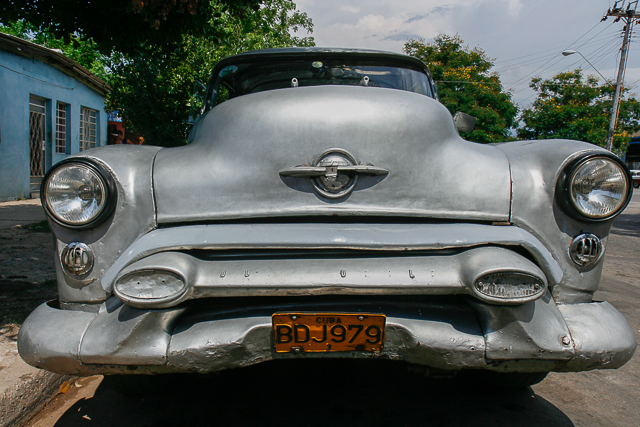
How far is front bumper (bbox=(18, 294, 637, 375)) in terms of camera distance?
151 centimetres

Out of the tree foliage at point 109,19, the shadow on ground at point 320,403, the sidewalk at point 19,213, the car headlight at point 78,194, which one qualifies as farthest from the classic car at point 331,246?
the sidewalk at point 19,213

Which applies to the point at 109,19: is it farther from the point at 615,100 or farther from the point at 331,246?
the point at 615,100

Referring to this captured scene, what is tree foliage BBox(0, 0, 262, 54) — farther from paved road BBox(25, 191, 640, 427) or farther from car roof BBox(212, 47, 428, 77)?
paved road BBox(25, 191, 640, 427)

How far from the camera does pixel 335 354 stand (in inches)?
62.1

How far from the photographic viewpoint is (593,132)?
24.0 metres

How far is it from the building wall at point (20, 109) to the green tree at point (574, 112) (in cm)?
2335

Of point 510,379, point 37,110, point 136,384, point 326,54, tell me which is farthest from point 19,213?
point 510,379

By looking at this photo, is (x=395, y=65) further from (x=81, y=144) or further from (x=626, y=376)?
(x=81, y=144)

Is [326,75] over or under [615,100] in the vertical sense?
under

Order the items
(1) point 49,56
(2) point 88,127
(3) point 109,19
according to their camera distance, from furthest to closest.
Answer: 1. (2) point 88,127
2. (1) point 49,56
3. (3) point 109,19

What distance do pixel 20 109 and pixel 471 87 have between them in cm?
2093

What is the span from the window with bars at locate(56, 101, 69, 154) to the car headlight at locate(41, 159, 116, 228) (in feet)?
41.9

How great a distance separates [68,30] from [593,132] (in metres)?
26.0

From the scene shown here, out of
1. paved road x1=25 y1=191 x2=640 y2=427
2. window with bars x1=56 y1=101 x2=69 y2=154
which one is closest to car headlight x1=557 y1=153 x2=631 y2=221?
paved road x1=25 y1=191 x2=640 y2=427
